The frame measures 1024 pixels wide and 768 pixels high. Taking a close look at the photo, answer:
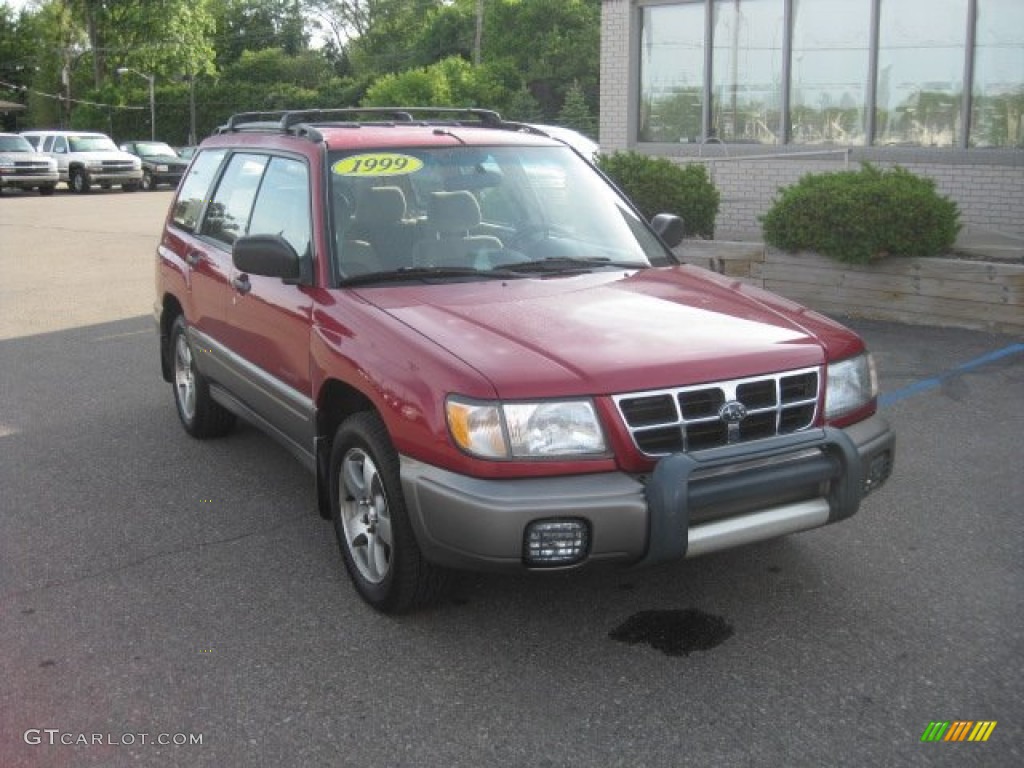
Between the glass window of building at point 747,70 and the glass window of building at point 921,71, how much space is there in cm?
137

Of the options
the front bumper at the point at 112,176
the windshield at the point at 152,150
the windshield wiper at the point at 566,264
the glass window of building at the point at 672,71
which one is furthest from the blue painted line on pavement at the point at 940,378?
the windshield at the point at 152,150

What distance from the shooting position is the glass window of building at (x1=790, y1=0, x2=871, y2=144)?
1409cm

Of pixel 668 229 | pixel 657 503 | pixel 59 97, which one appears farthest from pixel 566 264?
pixel 59 97

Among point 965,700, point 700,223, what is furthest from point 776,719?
point 700,223

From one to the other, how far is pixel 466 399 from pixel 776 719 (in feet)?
4.42

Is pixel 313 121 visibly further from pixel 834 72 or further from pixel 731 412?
pixel 834 72

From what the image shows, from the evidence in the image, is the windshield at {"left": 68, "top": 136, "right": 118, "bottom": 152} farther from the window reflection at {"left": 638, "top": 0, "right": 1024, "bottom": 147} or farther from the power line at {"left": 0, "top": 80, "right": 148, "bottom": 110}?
the power line at {"left": 0, "top": 80, "right": 148, "bottom": 110}

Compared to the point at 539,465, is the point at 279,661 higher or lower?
lower

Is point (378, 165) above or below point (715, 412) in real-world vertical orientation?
above

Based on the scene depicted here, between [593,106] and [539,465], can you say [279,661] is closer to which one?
[539,465]

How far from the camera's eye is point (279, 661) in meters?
3.93

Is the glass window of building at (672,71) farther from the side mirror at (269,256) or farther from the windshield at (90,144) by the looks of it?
the windshield at (90,144)

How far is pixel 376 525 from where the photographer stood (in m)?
4.26

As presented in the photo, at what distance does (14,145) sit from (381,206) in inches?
1325
